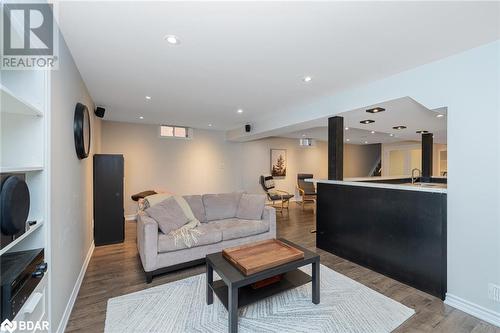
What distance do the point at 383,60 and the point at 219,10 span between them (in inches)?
67.7

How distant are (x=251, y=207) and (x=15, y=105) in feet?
9.61

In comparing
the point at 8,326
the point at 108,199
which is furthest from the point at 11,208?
the point at 108,199

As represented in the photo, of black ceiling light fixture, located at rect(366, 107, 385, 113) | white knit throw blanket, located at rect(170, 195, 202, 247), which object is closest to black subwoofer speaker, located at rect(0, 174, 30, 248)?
white knit throw blanket, located at rect(170, 195, 202, 247)

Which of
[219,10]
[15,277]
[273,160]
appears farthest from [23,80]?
[273,160]

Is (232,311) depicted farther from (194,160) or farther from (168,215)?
(194,160)

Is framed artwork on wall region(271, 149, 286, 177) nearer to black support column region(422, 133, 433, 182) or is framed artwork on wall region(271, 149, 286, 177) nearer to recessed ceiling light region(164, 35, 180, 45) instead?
black support column region(422, 133, 433, 182)

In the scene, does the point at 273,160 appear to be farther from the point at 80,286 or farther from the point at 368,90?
the point at 80,286

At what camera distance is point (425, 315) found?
76.6 inches

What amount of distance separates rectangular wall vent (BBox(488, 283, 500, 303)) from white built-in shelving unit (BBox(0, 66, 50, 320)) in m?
3.35

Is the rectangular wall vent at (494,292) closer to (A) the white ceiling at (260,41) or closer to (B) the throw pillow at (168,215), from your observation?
(A) the white ceiling at (260,41)

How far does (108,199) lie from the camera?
3721 mm

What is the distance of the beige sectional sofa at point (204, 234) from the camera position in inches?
98.7

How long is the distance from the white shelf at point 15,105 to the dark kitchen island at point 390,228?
325 centimetres

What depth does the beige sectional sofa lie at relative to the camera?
2.51 m
